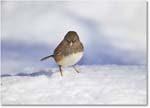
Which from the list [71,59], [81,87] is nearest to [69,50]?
[71,59]

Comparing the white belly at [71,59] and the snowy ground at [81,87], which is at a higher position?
the white belly at [71,59]

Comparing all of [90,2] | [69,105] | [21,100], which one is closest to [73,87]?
[69,105]

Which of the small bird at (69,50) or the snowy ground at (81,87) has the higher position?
the small bird at (69,50)

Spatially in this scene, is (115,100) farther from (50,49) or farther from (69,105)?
(50,49)

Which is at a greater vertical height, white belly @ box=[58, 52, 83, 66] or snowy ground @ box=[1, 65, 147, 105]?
white belly @ box=[58, 52, 83, 66]

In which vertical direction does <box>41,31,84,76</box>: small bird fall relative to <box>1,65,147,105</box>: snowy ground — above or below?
above
